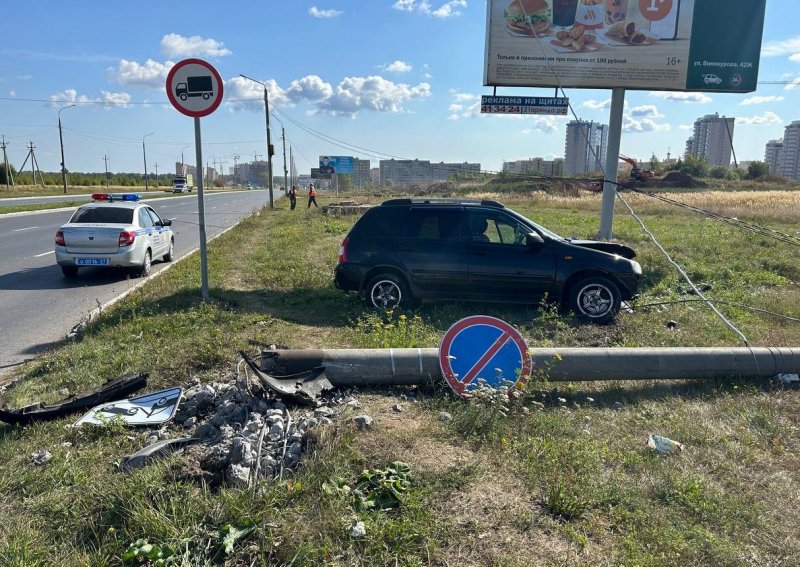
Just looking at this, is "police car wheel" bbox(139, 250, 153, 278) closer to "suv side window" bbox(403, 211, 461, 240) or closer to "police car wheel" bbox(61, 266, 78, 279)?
"police car wheel" bbox(61, 266, 78, 279)

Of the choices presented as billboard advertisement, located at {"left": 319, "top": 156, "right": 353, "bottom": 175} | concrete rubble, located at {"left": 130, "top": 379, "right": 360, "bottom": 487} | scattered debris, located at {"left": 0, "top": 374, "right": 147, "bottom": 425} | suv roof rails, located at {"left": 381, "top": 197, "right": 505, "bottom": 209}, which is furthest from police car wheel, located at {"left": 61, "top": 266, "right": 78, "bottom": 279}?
billboard advertisement, located at {"left": 319, "top": 156, "right": 353, "bottom": 175}

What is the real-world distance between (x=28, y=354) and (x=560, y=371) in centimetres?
562

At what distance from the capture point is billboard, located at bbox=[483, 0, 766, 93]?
13375 mm

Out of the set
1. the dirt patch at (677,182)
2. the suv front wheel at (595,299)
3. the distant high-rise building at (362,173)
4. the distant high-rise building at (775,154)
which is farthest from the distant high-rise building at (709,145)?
the suv front wheel at (595,299)

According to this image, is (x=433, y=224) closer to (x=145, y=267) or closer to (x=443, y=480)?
(x=443, y=480)

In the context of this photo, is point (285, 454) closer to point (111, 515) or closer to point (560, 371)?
point (111, 515)

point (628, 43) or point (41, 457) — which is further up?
point (628, 43)

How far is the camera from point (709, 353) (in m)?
5.28

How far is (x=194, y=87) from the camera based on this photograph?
7270 millimetres

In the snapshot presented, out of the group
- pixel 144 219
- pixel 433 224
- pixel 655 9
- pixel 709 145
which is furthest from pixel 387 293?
pixel 709 145

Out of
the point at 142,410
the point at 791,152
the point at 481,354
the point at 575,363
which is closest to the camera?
the point at 142,410

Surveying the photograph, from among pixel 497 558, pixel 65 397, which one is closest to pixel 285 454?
pixel 497 558

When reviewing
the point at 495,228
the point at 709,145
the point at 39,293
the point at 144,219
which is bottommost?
the point at 39,293

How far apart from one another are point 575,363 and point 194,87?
567 centimetres
